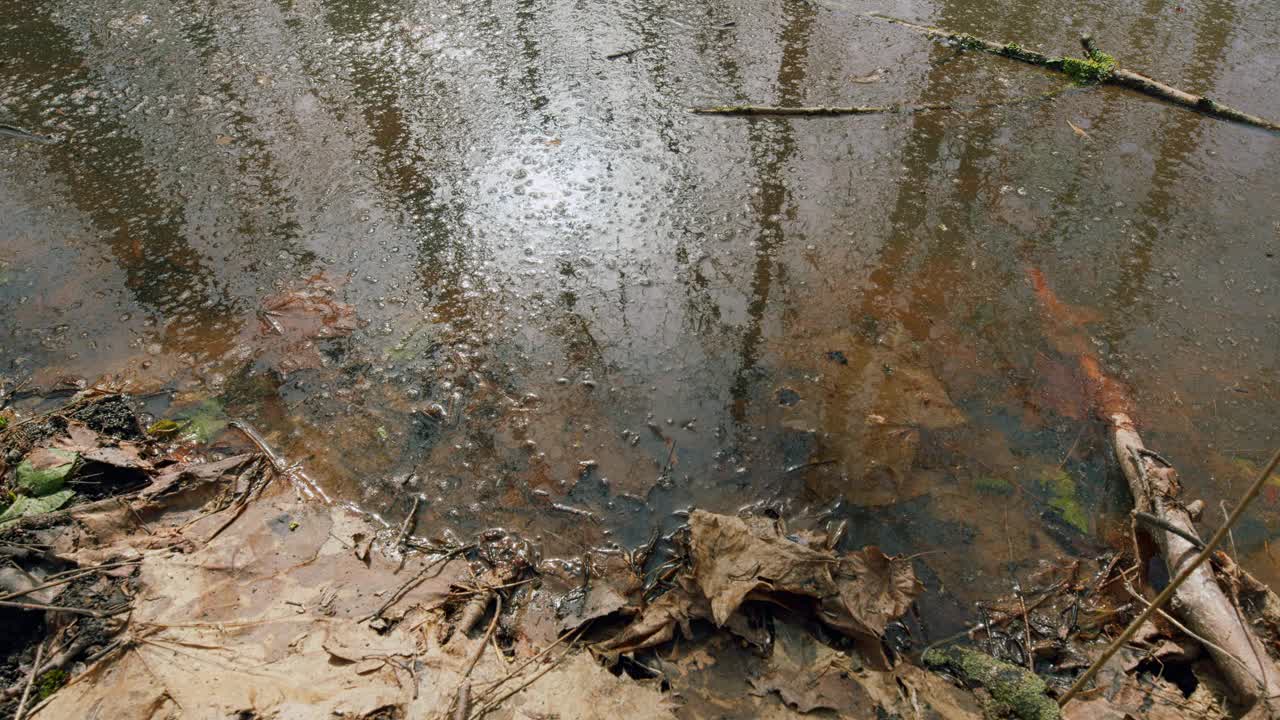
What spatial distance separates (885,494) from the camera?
2764mm

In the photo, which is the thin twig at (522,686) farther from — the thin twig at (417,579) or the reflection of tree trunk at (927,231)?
the reflection of tree trunk at (927,231)

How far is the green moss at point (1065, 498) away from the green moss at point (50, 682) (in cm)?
320

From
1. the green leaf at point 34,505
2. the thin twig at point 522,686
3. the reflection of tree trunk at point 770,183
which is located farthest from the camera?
the reflection of tree trunk at point 770,183

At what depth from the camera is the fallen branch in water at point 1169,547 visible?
6.73ft

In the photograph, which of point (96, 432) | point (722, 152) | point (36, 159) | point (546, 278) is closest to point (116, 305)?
point (96, 432)

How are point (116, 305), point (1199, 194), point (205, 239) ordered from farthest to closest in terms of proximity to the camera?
1. point (1199, 194)
2. point (205, 239)
3. point (116, 305)

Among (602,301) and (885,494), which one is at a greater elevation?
(602,301)

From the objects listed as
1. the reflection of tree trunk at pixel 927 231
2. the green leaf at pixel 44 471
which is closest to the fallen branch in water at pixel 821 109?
the reflection of tree trunk at pixel 927 231

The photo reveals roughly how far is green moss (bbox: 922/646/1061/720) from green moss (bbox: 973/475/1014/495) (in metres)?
0.68

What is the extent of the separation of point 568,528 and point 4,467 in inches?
77.3

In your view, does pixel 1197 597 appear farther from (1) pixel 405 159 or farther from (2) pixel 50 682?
(1) pixel 405 159

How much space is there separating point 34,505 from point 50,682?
2.30 ft

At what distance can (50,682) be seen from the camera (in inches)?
80.0

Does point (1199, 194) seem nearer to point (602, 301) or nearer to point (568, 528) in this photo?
point (602, 301)
